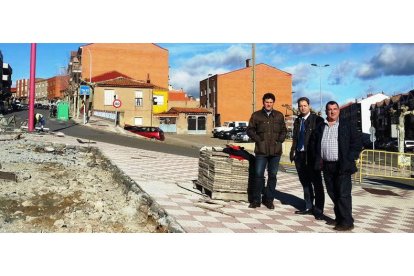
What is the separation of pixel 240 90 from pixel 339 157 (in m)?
18.5

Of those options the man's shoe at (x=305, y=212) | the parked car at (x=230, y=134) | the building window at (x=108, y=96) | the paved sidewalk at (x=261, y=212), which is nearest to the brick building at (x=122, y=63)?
the building window at (x=108, y=96)

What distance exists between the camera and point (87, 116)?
→ 34.7 meters

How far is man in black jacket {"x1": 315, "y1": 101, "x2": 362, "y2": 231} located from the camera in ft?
17.5

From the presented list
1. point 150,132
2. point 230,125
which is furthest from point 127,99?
point 230,125

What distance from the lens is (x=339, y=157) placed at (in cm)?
541

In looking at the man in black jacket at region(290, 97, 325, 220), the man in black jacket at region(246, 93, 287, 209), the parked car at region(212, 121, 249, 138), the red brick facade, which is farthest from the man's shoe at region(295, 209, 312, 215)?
the red brick facade

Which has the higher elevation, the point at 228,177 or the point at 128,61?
the point at 128,61

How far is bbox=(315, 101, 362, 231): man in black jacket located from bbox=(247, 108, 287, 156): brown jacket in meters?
0.78

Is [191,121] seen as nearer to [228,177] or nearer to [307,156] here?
[228,177]

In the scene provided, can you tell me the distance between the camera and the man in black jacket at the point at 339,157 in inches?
210
